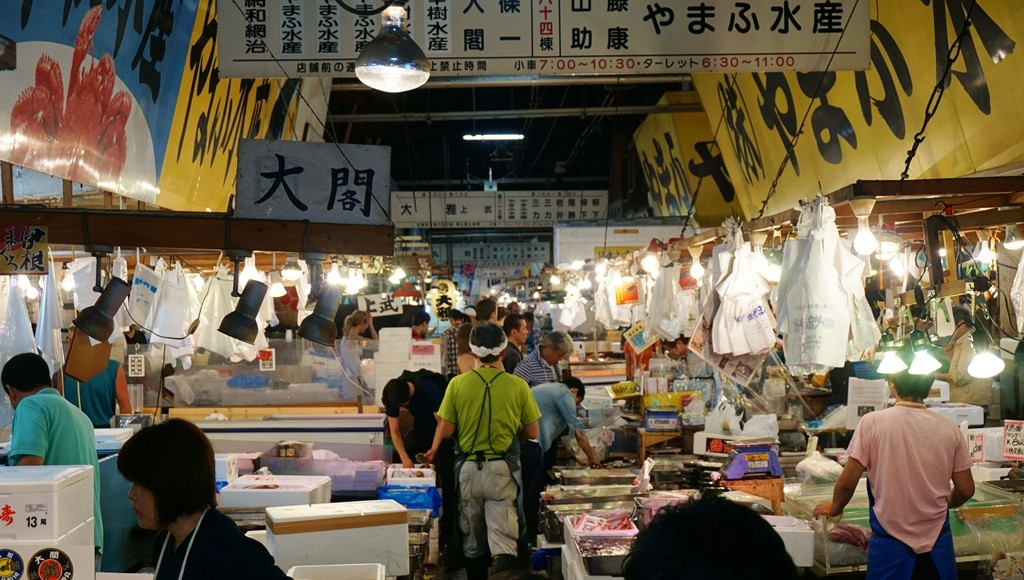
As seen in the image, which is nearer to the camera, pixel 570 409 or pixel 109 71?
pixel 109 71

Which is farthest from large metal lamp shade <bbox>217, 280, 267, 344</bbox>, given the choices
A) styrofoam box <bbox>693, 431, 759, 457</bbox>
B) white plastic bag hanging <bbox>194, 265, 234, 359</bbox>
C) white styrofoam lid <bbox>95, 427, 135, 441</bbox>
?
styrofoam box <bbox>693, 431, 759, 457</bbox>

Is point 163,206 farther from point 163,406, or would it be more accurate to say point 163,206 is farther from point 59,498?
point 59,498

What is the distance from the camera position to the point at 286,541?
464cm

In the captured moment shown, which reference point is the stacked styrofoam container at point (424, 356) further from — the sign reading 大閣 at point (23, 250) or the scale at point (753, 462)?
the sign reading 大閣 at point (23, 250)

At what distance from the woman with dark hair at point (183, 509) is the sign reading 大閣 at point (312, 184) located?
2246 mm

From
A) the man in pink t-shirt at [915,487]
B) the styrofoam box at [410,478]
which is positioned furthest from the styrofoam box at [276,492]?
the man in pink t-shirt at [915,487]

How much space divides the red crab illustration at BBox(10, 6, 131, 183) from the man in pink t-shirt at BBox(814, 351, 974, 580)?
515 centimetres

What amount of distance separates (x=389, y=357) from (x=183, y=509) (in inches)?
340

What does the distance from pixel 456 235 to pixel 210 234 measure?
4358cm

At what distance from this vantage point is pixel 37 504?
3.56m

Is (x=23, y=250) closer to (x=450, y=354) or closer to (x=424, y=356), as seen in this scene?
(x=424, y=356)

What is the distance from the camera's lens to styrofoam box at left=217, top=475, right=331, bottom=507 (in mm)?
5547

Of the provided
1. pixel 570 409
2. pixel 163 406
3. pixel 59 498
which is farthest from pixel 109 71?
pixel 163 406

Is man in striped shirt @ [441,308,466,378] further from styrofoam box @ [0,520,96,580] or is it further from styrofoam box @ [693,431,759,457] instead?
styrofoam box @ [0,520,96,580]
